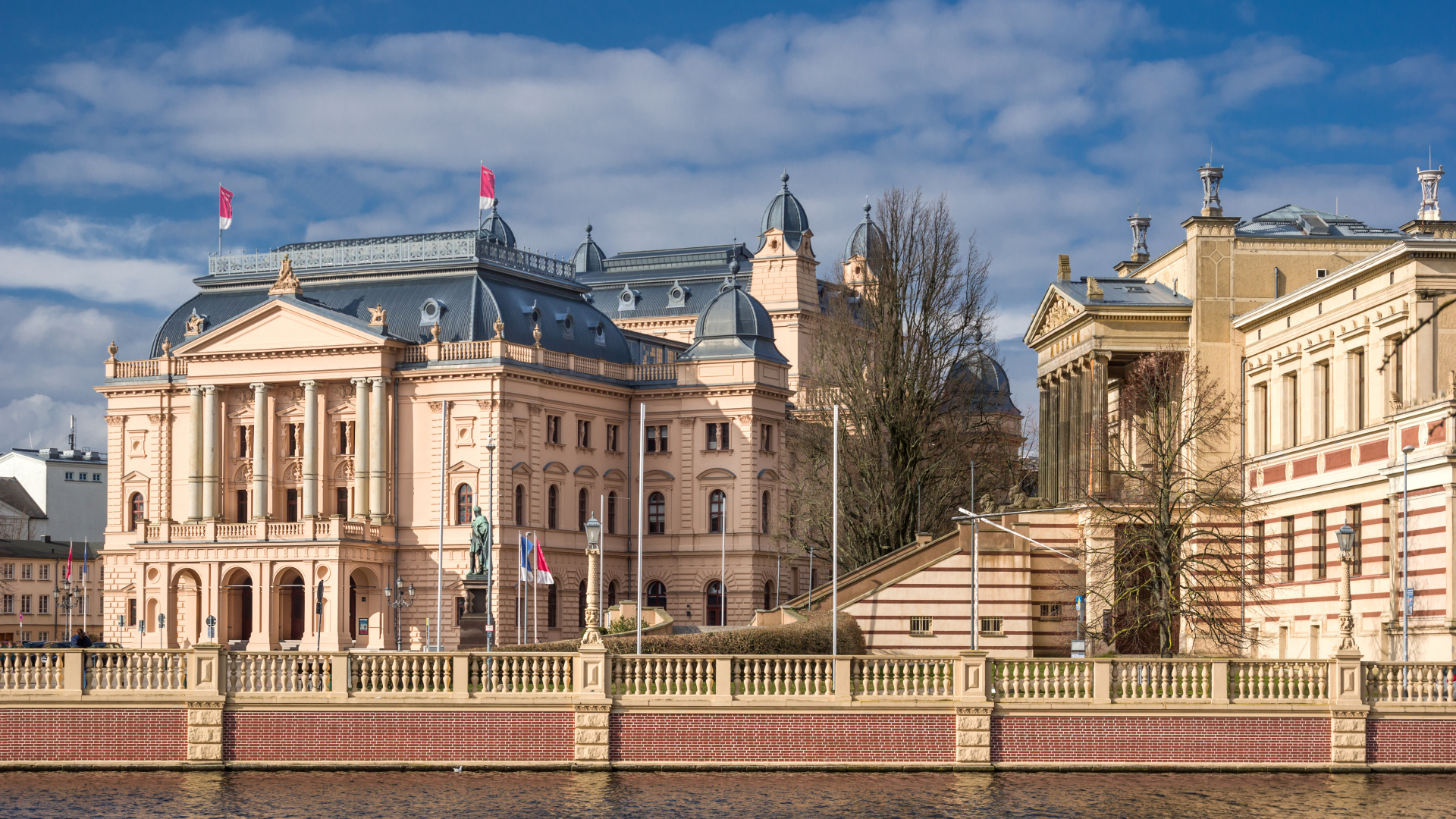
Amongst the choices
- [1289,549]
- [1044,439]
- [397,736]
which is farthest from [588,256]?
[397,736]

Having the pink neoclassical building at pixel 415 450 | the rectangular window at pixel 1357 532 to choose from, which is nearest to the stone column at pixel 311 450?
the pink neoclassical building at pixel 415 450

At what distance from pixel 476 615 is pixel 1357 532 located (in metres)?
24.1

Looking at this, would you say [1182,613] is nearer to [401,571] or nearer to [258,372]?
[401,571]

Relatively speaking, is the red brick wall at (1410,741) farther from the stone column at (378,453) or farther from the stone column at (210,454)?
the stone column at (210,454)

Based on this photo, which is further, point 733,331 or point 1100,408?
point 733,331

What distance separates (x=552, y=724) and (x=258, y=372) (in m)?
68.3

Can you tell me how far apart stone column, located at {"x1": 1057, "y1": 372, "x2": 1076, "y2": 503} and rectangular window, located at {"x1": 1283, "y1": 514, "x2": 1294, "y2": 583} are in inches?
348

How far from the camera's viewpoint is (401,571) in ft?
335

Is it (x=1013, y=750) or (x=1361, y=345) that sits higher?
(x=1361, y=345)

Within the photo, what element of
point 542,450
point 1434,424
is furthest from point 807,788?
point 542,450

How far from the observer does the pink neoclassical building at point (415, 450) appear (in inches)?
3939

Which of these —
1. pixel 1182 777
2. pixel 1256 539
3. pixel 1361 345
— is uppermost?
pixel 1361 345

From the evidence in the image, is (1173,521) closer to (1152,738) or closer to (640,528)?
(640,528)

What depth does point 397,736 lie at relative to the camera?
39438 millimetres
